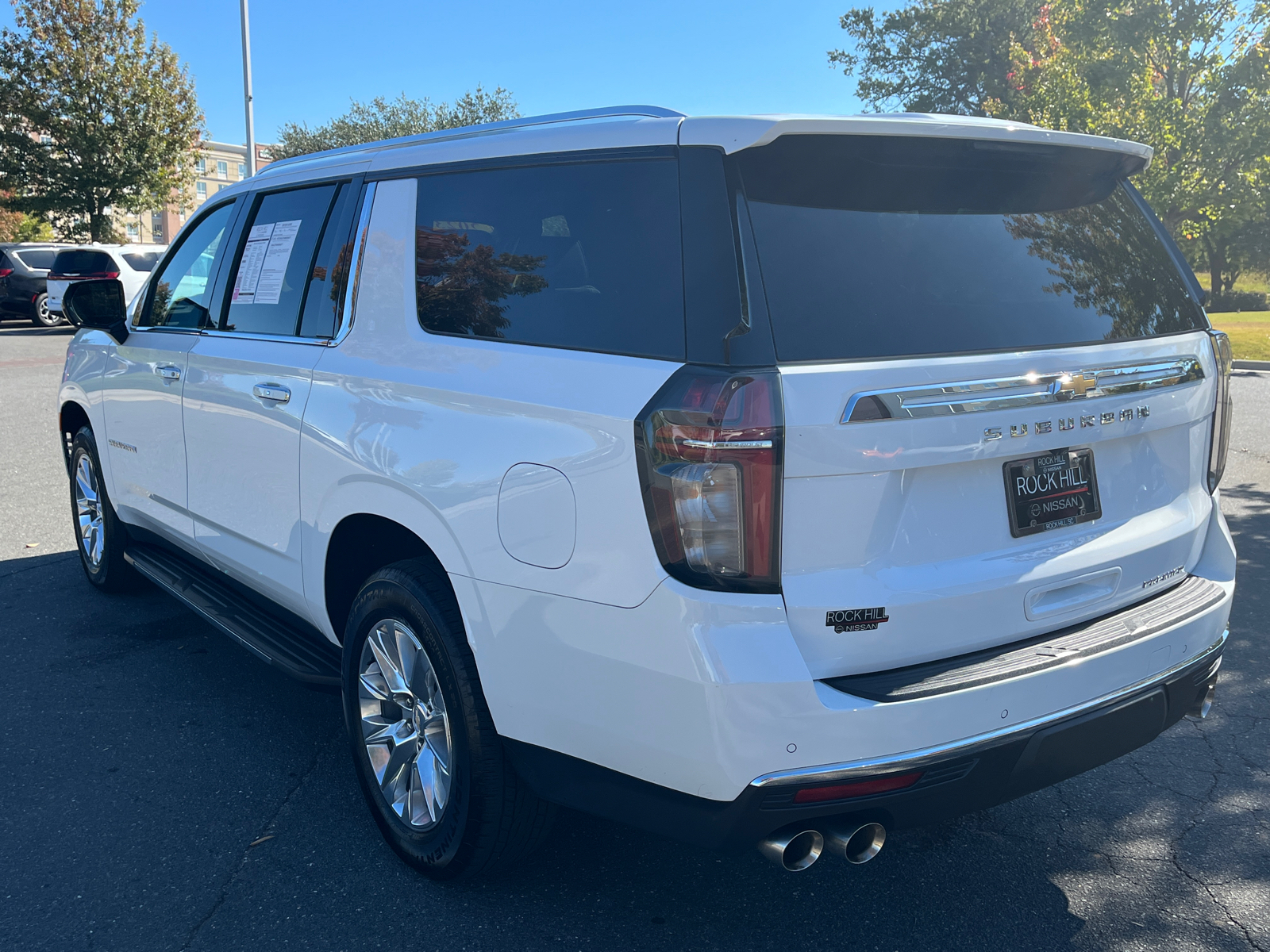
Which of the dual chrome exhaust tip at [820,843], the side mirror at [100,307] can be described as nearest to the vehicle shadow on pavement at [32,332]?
the side mirror at [100,307]

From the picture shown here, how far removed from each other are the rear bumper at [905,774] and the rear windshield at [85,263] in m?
21.9

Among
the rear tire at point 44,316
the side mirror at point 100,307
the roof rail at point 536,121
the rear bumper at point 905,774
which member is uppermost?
the roof rail at point 536,121

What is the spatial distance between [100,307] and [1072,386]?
14.0 ft

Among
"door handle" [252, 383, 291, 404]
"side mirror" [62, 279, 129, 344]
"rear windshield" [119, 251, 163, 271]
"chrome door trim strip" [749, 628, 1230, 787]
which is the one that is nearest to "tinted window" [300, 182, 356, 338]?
"door handle" [252, 383, 291, 404]

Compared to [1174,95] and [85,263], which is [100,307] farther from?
[1174,95]

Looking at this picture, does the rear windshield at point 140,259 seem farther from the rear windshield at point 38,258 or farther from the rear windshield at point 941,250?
the rear windshield at point 941,250

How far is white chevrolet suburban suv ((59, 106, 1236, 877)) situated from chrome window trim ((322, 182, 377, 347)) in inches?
0.5

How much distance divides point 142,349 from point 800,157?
3.30 metres

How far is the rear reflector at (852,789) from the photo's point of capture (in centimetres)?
211

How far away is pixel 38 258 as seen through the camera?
22.9 m

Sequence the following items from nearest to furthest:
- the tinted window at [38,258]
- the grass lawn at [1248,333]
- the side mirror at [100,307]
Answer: the side mirror at [100,307]
the grass lawn at [1248,333]
the tinted window at [38,258]

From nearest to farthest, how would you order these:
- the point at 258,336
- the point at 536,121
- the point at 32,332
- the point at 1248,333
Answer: the point at 536,121 → the point at 258,336 → the point at 32,332 → the point at 1248,333

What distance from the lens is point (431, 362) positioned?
276 cm

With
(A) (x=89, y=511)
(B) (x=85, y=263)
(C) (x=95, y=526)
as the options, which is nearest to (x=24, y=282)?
(B) (x=85, y=263)
